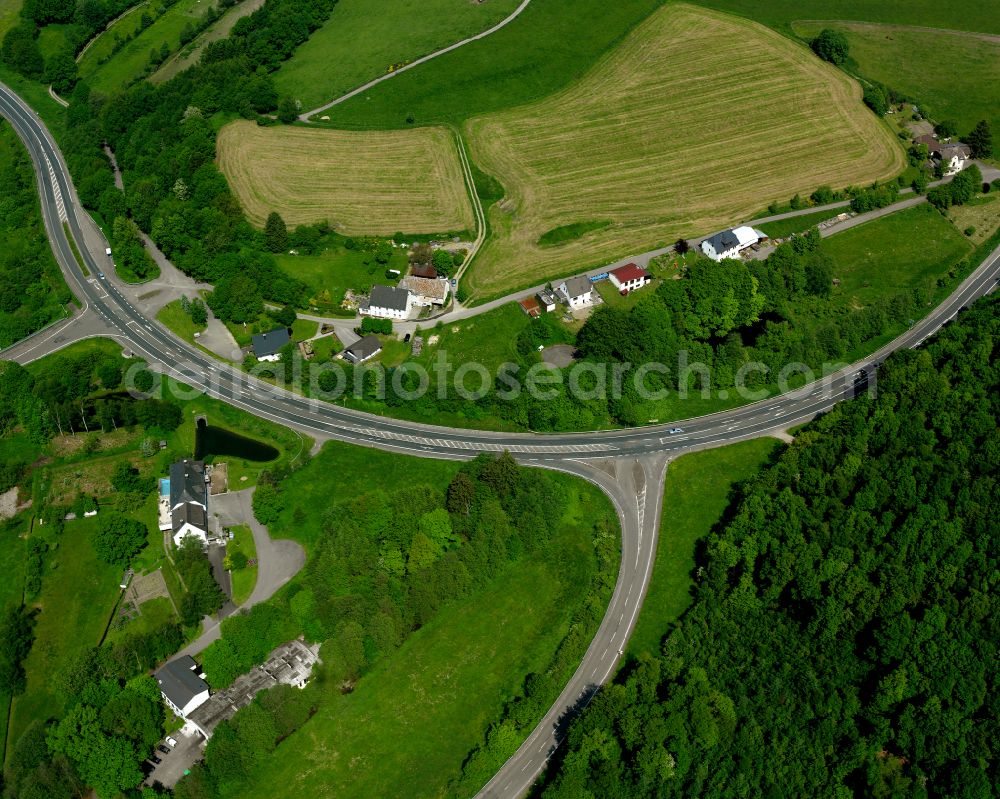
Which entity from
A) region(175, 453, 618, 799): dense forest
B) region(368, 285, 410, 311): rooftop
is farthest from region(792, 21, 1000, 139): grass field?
region(175, 453, 618, 799): dense forest

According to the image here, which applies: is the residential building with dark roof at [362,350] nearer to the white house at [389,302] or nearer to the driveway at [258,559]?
the white house at [389,302]

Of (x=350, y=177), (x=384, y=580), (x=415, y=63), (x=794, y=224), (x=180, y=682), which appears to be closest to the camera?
(x=180, y=682)

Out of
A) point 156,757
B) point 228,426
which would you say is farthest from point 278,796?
point 228,426

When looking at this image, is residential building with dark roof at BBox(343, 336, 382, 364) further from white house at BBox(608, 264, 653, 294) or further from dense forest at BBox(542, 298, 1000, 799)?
dense forest at BBox(542, 298, 1000, 799)

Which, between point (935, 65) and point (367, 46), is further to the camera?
point (367, 46)

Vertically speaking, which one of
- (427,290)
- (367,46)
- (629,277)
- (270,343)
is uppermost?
(367,46)

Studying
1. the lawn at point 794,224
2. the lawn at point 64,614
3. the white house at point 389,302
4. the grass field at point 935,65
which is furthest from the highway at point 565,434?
the grass field at point 935,65

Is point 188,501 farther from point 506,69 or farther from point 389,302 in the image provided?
point 506,69

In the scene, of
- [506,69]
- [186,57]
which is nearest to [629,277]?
[506,69]
